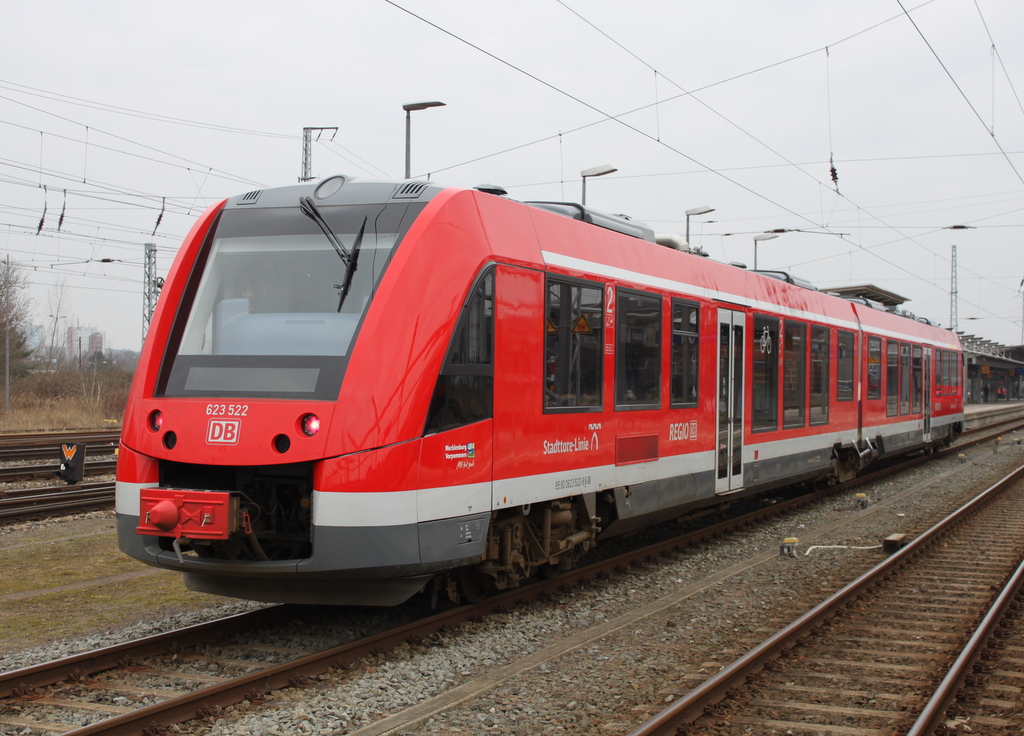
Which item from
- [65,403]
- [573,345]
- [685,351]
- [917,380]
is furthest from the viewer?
[65,403]

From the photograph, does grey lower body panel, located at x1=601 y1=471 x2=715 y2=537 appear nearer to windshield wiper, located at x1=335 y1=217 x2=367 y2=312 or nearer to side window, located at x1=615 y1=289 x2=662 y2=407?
side window, located at x1=615 y1=289 x2=662 y2=407

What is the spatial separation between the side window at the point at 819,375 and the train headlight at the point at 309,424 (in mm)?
9220

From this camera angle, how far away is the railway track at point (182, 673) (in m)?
4.58

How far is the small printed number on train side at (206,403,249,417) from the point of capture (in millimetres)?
5676

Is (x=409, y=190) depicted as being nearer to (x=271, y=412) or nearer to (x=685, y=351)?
(x=271, y=412)

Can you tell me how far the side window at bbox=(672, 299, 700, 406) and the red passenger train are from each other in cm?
58

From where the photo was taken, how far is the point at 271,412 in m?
5.58

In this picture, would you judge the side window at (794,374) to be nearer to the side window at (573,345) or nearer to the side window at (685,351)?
the side window at (685,351)

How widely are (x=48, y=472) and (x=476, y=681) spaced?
1277 cm

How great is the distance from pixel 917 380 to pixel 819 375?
7.16 m

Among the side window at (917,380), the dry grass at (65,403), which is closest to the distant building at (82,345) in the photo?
the dry grass at (65,403)

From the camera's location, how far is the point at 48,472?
51.2 ft

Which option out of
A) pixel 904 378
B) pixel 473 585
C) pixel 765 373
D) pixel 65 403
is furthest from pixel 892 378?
pixel 65 403

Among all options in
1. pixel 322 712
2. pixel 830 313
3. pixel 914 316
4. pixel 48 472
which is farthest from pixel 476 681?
pixel 914 316
